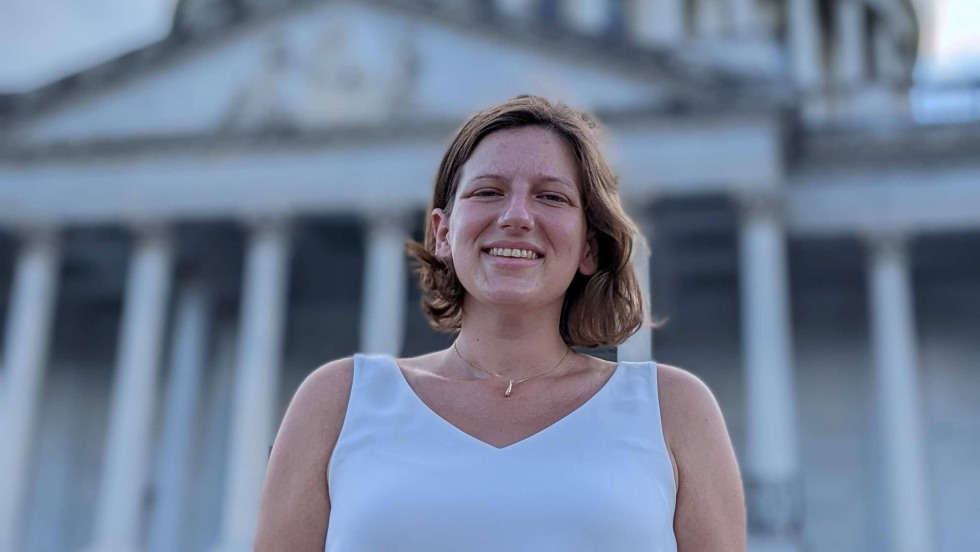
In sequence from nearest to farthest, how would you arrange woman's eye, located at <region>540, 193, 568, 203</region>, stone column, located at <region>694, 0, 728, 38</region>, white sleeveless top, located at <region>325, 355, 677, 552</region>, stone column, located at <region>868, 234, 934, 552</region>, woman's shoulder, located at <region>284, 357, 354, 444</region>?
white sleeveless top, located at <region>325, 355, 677, 552</region>
woman's shoulder, located at <region>284, 357, 354, 444</region>
woman's eye, located at <region>540, 193, 568, 203</region>
stone column, located at <region>868, 234, 934, 552</region>
stone column, located at <region>694, 0, 728, 38</region>

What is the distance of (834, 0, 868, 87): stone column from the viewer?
4588 cm

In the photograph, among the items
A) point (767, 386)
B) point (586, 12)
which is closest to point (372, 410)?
point (767, 386)

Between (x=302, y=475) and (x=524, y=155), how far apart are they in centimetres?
112

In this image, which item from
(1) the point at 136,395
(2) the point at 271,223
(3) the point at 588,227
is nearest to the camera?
(3) the point at 588,227

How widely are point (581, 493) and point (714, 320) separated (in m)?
30.3

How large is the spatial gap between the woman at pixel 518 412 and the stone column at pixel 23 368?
27.6m

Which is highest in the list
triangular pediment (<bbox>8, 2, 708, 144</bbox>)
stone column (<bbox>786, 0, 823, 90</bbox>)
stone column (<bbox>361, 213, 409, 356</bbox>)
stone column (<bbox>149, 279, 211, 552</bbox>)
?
stone column (<bbox>786, 0, 823, 90</bbox>)

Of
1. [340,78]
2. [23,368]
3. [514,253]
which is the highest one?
[340,78]

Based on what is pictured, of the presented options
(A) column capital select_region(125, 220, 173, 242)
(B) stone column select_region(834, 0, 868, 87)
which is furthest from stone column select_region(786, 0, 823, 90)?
(A) column capital select_region(125, 220, 173, 242)

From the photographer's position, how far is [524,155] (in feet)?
10.4

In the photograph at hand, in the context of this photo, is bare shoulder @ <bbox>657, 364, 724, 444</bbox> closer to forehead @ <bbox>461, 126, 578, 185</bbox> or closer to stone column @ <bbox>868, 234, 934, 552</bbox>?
forehead @ <bbox>461, 126, 578, 185</bbox>

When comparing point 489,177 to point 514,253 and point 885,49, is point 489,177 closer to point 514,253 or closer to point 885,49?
point 514,253

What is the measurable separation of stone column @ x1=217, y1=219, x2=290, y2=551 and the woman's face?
23.4 m

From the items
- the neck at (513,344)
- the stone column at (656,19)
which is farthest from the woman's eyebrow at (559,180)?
the stone column at (656,19)
